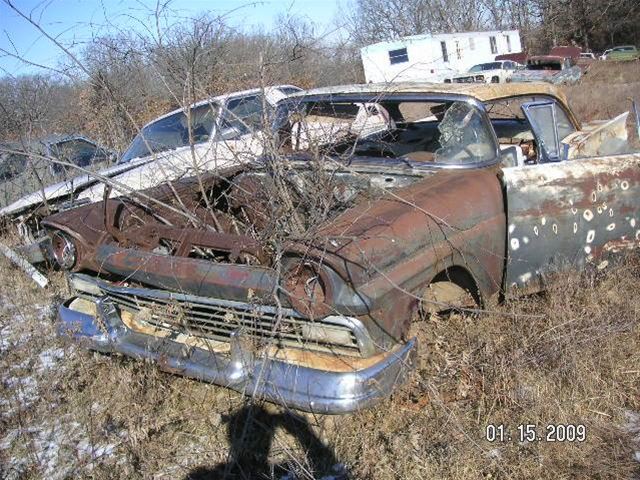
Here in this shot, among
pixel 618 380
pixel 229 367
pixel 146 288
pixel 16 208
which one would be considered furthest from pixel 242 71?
pixel 618 380

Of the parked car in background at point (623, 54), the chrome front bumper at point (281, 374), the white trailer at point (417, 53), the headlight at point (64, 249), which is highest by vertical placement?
the white trailer at point (417, 53)

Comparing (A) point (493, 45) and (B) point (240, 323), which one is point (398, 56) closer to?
(A) point (493, 45)

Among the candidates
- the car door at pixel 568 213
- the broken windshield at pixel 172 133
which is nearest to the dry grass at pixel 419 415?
the car door at pixel 568 213

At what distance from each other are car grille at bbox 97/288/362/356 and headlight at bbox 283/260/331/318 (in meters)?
0.09

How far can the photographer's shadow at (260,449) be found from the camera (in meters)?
2.51

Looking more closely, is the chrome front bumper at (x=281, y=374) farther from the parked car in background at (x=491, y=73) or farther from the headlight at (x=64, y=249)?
the parked car in background at (x=491, y=73)

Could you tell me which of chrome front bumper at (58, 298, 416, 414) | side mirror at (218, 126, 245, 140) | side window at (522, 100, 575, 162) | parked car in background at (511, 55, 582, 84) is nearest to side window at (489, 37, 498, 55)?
parked car in background at (511, 55, 582, 84)

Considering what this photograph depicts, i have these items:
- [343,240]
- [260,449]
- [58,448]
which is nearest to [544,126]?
[343,240]

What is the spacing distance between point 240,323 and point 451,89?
6.57 feet

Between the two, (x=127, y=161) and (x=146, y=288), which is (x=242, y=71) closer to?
(x=127, y=161)

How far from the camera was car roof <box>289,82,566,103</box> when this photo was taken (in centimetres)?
364

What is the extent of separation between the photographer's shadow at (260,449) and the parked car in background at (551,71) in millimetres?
19593

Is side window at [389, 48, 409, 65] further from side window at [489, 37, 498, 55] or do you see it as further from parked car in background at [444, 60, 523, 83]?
side window at [489, 37, 498, 55]

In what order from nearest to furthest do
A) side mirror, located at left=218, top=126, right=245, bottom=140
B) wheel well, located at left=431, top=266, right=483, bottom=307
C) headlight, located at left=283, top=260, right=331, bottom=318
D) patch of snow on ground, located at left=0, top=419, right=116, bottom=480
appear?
headlight, located at left=283, top=260, right=331, bottom=318
patch of snow on ground, located at left=0, top=419, right=116, bottom=480
wheel well, located at left=431, top=266, right=483, bottom=307
side mirror, located at left=218, top=126, right=245, bottom=140
